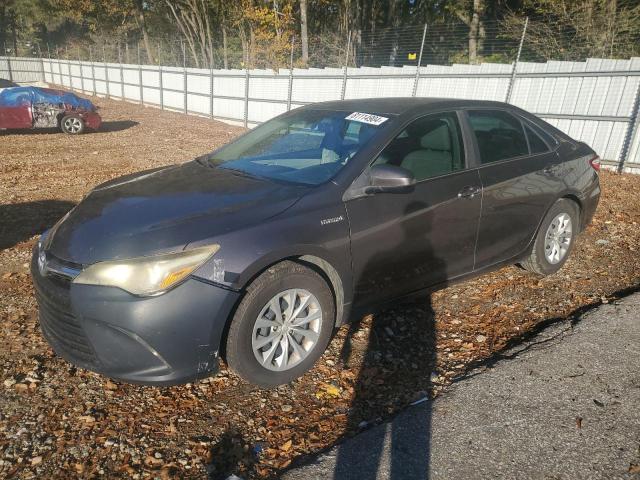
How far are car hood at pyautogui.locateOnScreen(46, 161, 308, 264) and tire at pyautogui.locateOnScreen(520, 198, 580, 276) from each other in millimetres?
2401

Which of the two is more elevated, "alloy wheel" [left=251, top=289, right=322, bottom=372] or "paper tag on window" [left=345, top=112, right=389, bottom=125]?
"paper tag on window" [left=345, top=112, right=389, bottom=125]

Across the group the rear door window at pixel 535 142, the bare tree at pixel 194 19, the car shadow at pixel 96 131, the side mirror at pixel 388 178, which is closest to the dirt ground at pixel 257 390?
the side mirror at pixel 388 178

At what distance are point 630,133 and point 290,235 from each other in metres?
9.46

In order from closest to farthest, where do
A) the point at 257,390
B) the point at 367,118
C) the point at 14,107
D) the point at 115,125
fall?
the point at 257,390 → the point at 367,118 → the point at 14,107 → the point at 115,125

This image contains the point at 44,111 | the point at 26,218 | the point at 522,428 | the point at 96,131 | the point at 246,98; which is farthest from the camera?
the point at 246,98

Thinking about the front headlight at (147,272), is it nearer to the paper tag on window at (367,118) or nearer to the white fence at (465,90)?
the paper tag on window at (367,118)

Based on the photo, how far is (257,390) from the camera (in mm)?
2719

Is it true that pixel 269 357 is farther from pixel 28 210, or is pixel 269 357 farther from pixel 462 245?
pixel 28 210

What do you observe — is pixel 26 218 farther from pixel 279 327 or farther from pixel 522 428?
pixel 522 428

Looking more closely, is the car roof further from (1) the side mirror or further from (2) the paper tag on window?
(1) the side mirror

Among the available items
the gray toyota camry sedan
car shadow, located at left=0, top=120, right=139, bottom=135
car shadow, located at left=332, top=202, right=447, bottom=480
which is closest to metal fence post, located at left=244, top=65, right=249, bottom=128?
car shadow, located at left=0, top=120, right=139, bottom=135

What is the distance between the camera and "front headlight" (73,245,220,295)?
2277 mm

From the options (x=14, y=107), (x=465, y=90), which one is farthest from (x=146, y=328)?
(x=14, y=107)

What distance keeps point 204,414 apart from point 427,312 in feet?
6.17
